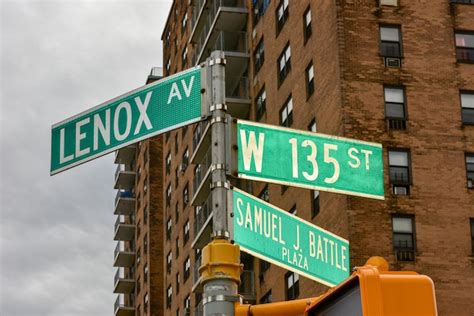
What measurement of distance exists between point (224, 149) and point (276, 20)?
36.3 metres

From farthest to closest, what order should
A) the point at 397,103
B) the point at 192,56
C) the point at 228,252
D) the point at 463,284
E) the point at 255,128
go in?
the point at 192,56, the point at 397,103, the point at 463,284, the point at 255,128, the point at 228,252

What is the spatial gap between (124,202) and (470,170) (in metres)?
49.2

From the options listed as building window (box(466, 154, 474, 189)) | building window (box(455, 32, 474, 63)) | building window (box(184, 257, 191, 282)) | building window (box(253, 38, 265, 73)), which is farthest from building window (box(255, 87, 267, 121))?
building window (box(184, 257, 191, 282))

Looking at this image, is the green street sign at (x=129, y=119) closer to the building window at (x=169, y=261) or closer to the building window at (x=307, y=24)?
the building window at (x=307, y=24)

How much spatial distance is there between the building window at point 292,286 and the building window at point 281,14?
11.0 metres

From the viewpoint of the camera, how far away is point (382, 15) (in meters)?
36.2

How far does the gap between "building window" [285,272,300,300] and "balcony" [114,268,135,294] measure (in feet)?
134

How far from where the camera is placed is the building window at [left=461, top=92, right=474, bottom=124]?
116ft

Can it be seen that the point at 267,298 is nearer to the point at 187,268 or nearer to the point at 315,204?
the point at 315,204

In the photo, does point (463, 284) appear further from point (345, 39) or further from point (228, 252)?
point (228, 252)

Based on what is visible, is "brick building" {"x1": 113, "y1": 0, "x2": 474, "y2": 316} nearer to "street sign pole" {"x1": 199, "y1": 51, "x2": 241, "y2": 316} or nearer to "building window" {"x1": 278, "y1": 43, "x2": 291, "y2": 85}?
"building window" {"x1": 278, "y1": 43, "x2": 291, "y2": 85}

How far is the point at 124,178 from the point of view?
3236 inches

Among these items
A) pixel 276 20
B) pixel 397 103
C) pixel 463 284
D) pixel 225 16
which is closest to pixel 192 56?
pixel 225 16

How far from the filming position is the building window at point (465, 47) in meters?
36.2
